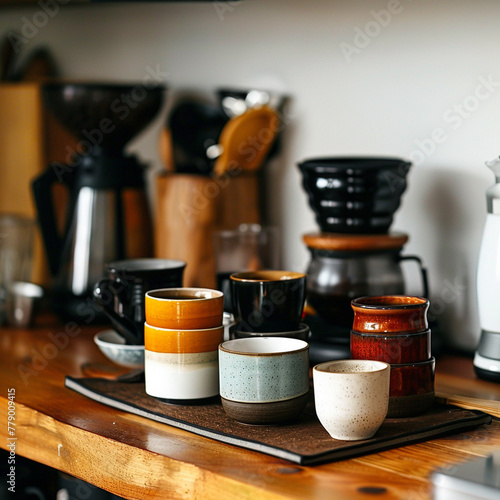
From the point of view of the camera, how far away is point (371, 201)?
3.78ft

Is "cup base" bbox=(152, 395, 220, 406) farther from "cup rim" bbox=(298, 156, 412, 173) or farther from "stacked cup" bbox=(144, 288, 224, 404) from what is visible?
"cup rim" bbox=(298, 156, 412, 173)

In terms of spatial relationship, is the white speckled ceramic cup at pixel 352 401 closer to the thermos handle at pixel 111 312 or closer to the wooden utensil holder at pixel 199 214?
the thermos handle at pixel 111 312

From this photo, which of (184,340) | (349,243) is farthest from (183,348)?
(349,243)

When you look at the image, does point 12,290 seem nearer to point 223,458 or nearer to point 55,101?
point 55,101

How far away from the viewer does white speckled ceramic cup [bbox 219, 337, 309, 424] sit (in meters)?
0.83

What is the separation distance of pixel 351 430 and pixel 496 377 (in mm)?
347

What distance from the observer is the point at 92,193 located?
4.80 ft

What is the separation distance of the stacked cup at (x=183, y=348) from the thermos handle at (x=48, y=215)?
614mm

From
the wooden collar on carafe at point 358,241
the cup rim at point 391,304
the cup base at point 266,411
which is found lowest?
the cup base at point 266,411

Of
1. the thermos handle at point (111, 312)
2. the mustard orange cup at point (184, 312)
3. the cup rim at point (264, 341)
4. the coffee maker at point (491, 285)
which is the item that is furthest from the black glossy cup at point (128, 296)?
the coffee maker at point (491, 285)

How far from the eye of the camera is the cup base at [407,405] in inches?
34.5

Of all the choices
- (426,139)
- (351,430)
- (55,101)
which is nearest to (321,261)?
(426,139)

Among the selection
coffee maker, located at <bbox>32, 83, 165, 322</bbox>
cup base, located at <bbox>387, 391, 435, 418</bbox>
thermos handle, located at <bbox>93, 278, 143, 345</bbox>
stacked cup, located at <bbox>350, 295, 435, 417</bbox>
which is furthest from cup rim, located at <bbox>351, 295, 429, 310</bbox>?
coffee maker, located at <bbox>32, 83, 165, 322</bbox>

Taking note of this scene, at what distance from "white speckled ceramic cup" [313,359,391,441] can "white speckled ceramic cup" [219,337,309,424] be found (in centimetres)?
4
